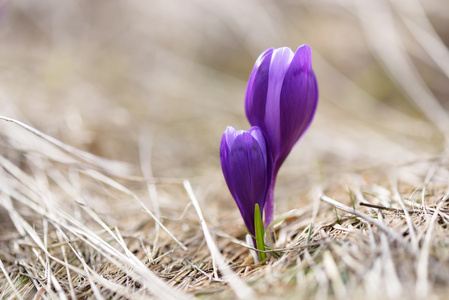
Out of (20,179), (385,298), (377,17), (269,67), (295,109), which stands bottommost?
(20,179)

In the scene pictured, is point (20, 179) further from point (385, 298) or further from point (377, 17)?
point (377, 17)

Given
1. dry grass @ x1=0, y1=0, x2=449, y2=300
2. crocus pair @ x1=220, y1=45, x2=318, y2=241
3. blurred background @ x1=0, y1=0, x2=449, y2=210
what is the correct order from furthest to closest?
blurred background @ x1=0, y1=0, x2=449, y2=210
crocus pair @ x1=220, y1=45, x2=318, y2=241
dry grass @ x1=0, y1=0, x2=449, y2=300

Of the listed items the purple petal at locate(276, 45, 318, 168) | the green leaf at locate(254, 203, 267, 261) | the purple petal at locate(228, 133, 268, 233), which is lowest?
the green leaf at locate(254, 203, 267, 261)

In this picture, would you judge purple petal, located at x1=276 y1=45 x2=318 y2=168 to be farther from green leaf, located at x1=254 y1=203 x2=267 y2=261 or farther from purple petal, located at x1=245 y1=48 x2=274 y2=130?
green leaf, located at x1=254 y1=203 x2=267 y2=261

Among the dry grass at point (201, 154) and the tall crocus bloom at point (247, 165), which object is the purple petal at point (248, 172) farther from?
the dry grass at point (201, 154)

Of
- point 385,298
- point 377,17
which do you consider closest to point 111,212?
point 385,298

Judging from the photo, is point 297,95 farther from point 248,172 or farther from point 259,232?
point 259,232

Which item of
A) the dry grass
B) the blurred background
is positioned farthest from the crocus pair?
the blurred background
